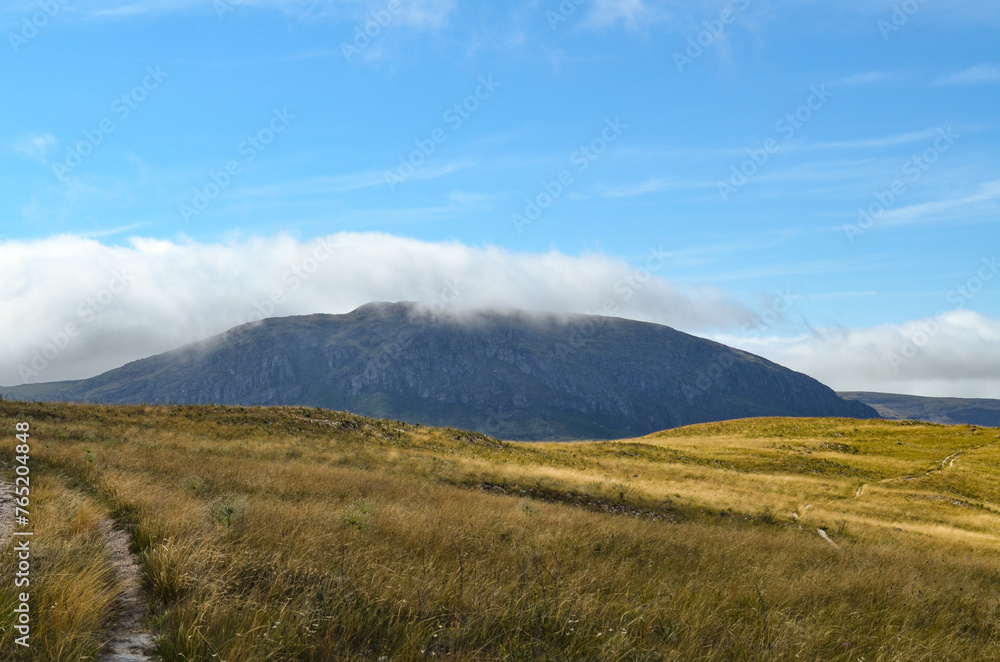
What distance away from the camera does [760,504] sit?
28.5 metres

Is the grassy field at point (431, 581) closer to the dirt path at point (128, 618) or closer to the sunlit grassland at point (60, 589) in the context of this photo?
the sunlit grassland at point (60, 589)

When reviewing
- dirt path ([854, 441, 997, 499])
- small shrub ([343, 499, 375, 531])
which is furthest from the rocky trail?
dirt path ([854, 441, 997, 499])

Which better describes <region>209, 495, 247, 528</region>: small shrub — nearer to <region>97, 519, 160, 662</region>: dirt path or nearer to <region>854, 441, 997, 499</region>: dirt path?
<region>97, 519, 160, 662</region>: dirt path

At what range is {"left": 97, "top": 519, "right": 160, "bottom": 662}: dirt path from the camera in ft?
14.5

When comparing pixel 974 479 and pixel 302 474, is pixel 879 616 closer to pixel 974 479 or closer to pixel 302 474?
pixel 302 474

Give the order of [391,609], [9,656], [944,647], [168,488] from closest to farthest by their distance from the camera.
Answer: [9,656] < [391,609] < [944,647] < [168,488]

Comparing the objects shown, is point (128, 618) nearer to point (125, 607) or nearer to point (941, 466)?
point (125, 607)

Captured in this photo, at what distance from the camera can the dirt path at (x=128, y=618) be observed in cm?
443

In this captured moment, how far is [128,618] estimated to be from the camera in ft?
16.7

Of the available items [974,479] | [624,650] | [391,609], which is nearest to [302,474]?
[391,609]

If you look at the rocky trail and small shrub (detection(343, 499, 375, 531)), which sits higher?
the rocky trail

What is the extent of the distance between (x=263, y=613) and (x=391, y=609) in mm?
1158

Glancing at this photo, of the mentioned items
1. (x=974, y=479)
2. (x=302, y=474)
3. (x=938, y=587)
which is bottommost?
(x=974, y=479)

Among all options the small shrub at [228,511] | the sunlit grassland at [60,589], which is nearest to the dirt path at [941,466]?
the small shrub at [228,511]
